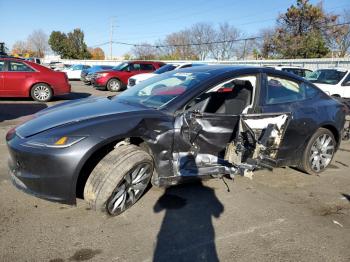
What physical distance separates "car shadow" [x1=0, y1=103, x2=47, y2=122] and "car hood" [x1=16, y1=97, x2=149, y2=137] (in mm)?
5320

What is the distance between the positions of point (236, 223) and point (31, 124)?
2398 mm

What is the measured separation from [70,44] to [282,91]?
69047 mm

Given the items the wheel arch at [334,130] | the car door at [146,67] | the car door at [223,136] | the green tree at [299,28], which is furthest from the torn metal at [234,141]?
the green tree at [299,28]

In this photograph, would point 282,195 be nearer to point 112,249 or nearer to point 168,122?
point 168,122

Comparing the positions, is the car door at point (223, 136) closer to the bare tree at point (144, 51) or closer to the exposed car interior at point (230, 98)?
the exposed car interior at point (230, 98)

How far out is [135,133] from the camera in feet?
11.8

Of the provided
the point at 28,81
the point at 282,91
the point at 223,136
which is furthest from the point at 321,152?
the point at 28,81

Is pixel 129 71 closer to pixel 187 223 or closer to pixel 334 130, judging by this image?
pixel 334 130

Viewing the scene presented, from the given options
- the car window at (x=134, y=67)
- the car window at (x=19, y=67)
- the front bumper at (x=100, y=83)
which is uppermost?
the car window at (x=19, y=67)

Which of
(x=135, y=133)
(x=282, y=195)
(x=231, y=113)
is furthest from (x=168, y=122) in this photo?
(x=282, y=195)

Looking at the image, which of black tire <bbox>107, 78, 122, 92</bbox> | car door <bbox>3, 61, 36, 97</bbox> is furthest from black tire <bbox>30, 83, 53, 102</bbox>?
black tire <bbox>107, 78, 122, 92</bbox>

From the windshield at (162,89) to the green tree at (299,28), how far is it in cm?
3695

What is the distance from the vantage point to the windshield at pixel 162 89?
412 cm

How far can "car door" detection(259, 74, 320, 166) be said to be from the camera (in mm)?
4512
